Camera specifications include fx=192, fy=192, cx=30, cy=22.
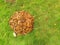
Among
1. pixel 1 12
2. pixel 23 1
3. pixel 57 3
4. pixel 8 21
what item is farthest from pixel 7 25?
pixel 57 3

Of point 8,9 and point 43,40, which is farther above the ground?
point 8,9

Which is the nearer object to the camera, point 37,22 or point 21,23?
point 21,23

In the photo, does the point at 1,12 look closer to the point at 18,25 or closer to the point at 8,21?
the point at 8,21
